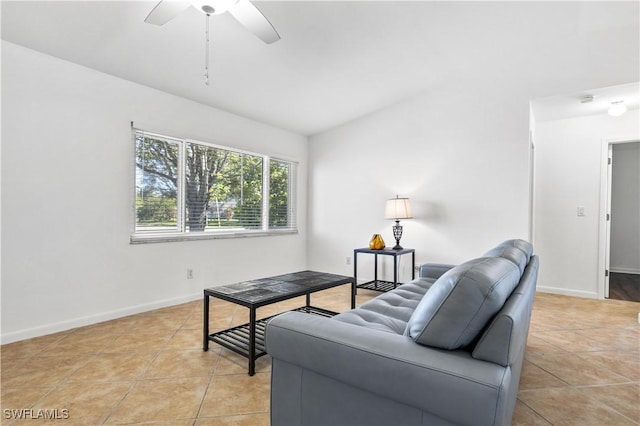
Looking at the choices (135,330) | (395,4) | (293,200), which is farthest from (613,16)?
(135,330)

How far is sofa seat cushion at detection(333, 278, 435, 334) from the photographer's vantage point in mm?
1717

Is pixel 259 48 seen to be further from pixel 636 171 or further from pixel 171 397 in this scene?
pixel 636 171

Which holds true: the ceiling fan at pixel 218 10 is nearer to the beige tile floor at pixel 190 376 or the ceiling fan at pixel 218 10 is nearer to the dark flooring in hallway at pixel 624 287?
the beige tile floor at pixel 190 376

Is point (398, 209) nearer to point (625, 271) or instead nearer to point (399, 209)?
point (399, 209)

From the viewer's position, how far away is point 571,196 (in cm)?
426

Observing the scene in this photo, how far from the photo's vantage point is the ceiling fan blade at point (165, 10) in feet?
6.08

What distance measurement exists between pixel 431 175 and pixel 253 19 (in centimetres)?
304

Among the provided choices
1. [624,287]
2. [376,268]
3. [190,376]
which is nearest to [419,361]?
[190,376]

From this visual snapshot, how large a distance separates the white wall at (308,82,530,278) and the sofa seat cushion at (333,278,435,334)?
1.92 m

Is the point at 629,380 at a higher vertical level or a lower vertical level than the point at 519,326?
lower

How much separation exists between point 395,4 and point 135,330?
341cm

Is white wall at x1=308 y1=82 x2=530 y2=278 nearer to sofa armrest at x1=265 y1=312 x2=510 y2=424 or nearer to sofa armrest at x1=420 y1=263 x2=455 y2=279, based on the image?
sofa armrest at x1=420 y1=263 x2=455 y2=279

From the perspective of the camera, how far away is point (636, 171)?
18.5 ft

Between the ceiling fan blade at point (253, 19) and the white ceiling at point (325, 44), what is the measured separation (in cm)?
52
